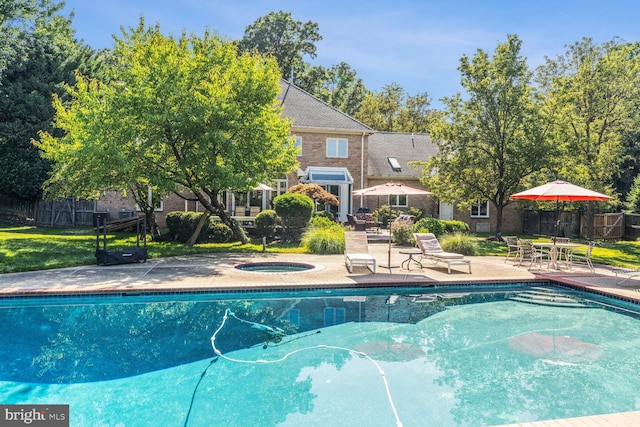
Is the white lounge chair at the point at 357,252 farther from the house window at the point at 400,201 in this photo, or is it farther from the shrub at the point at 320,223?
the house window at the point at 400,201

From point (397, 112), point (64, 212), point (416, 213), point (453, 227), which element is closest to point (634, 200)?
point (416, 213)

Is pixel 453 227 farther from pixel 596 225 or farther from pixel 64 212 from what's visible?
pixel 64 212

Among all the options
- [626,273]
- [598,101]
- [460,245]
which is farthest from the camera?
[598,101]

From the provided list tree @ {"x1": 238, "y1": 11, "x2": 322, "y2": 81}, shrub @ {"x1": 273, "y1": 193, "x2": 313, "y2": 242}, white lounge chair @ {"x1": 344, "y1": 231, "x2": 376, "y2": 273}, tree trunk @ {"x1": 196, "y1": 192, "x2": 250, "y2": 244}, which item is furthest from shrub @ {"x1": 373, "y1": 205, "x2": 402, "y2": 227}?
tree @ {"x1": 238, "y1": 11, "x2": 322, "y2": 81}

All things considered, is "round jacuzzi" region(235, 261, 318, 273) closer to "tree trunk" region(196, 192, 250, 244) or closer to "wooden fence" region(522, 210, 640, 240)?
"tree trunk" region(196, 192, 250, 244)

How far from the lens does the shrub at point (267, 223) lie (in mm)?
20953

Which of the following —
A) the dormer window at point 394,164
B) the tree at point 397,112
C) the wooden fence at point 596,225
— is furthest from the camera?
the tree at point 397,112

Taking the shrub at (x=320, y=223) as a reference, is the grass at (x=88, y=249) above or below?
below

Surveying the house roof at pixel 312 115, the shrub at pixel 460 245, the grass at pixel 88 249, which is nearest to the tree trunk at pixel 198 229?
the grass at pixel 88 249

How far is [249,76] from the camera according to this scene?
1681 centimetres

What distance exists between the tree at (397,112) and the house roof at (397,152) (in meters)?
12.9

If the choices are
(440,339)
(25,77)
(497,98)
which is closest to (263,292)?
(440,339)

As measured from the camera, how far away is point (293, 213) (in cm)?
2080

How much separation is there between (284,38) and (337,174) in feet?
101
